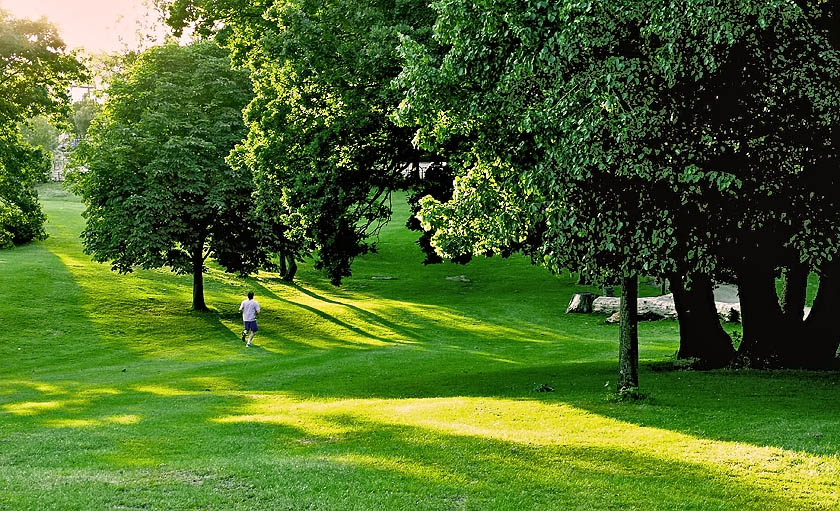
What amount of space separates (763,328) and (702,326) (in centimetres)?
219

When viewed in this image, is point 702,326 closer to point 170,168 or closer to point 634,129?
point 634,129

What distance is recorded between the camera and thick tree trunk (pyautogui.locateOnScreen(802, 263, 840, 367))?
21.6 m

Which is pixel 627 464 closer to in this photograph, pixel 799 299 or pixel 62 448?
pixel 62 448

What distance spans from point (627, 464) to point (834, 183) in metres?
7.27

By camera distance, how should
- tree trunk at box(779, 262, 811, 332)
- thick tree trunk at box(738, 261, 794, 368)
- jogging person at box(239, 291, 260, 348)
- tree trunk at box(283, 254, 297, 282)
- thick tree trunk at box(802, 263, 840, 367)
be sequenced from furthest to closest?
tree trunk at box(283, 254, 297, 282)
jogging person at box(239, 291, 260, 348)
tree trunk at box(779, 262, 811, 332)
thick tree trunk at box(802, 263, 840, 367)
thick tree trunk at box(738, 261, 794, 368)

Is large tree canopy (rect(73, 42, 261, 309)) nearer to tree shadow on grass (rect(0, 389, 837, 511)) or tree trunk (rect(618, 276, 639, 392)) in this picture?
tree shadow on grass (rect(0, 389, 837, 511))

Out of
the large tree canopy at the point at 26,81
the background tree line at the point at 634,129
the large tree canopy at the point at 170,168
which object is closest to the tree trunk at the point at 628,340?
the background tree line at the point at 634,129

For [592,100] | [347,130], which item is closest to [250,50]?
[347,130]

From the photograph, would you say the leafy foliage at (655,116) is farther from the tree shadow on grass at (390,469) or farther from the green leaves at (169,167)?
the green leaves at (169,167)

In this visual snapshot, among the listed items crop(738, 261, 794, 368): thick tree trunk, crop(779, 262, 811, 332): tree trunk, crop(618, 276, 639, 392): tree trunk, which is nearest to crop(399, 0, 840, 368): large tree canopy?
crop(618, 276, 639, 392): tree trunk

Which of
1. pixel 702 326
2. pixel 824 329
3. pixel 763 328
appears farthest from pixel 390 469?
pixel 824 329

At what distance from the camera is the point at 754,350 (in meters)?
21.7

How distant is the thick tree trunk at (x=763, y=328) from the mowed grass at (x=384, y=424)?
1405 millimetres

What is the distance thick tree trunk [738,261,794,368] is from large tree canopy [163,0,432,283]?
11073mm
